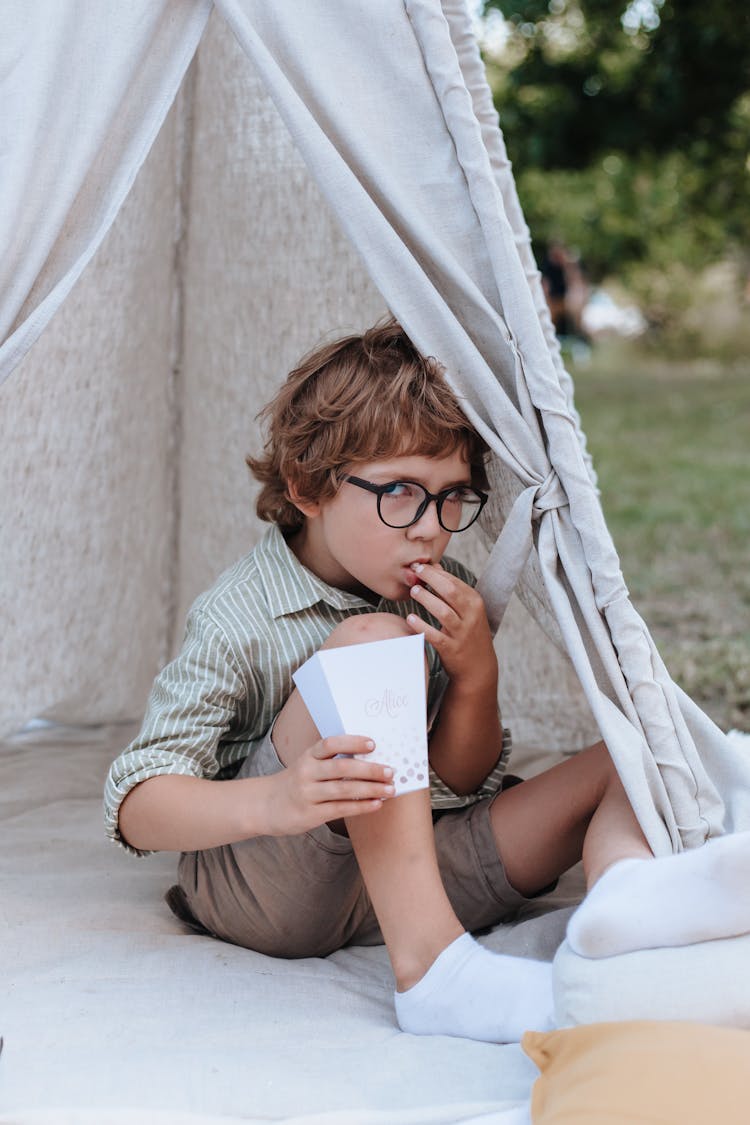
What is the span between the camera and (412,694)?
5.15 ft

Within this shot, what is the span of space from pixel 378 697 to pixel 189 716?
12.8 inches

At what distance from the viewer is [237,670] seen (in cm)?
182

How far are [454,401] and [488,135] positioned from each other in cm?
40

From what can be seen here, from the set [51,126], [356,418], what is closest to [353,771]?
[356,418]

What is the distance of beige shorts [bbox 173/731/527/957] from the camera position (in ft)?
5.85

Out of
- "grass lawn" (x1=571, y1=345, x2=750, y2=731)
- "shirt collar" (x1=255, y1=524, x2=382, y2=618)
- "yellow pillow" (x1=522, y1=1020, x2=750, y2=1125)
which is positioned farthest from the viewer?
"grass lawn" (x1=571, y1=345, x2=750, y2=731)

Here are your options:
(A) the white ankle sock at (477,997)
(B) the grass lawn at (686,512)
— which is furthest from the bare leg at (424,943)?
(B) the grass lawn at (686,512)

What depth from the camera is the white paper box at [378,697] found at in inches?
60.4

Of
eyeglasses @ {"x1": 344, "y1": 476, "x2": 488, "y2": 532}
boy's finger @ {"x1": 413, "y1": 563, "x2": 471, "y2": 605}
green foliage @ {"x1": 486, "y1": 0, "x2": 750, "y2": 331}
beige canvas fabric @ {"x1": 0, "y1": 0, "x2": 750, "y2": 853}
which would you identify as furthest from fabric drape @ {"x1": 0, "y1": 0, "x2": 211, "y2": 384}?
green foliage @ {"x1": 486, "y1": 0, "x2": 750, "y2": 331}

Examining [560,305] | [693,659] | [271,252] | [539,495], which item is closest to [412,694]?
[539,495]

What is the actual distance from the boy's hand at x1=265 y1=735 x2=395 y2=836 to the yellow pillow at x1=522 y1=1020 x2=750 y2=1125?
0.35 m

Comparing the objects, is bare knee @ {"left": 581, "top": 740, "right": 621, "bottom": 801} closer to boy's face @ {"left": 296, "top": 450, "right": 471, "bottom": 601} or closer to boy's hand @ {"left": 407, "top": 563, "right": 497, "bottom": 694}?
boy's hand @ {"left": 407, "top": 563, "right": 497, "bottom": 694}

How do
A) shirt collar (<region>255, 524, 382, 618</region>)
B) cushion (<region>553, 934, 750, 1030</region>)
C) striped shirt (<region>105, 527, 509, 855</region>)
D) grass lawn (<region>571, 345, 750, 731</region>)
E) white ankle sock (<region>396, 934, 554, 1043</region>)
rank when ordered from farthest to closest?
grass lawn (<region>571, 345, 750, 731</region>) → shirt collar (<region>255, 524, 382, 618</region>) → striped shirt (<region>105, 527, 509, 855</region>) → white ankle sock (<region>396, 934, 554, 1043</region>) → cushion (<region>553, 934, 750, 1030</region>)

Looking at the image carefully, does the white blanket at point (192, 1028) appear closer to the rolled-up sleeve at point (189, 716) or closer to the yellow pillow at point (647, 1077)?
the yellow pillow at point (647, 1077)
